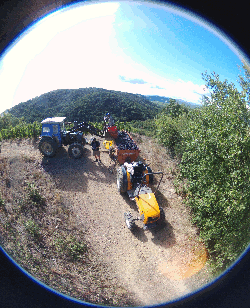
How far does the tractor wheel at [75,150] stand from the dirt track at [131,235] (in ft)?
1.32

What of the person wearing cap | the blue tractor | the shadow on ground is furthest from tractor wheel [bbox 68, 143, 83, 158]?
the shadow on ground

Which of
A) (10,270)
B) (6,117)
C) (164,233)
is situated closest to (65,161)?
(164,233)

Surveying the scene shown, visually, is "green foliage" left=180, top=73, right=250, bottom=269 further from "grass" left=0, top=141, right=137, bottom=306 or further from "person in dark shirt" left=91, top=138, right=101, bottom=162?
"person in dark shirt" left=91, top=138, right=101, bottom=162

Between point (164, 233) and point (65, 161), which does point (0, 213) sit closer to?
point (65, 161)

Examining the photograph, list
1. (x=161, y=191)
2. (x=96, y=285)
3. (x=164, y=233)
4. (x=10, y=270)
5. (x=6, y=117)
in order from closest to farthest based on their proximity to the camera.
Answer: (x=10, y=270) → (x=96, y=285) → (x=164, y=233) → (x=161, y=191) → (x=6, y=117)

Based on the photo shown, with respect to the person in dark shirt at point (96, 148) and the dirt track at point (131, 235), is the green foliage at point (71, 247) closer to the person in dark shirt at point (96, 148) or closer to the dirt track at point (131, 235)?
the dirt track at point (131, 235)

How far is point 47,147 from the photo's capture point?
10664 mm

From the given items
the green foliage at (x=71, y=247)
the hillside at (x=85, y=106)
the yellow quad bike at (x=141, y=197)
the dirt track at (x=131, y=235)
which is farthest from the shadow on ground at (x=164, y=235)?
the hillside at (x=85, y=106)

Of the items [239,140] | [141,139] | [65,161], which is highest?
[141,139]

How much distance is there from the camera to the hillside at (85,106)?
18.5 metres

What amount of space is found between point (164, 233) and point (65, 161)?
24.0 feet

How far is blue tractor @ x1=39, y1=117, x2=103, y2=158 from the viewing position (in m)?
10.5

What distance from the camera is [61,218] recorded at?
6.93 m

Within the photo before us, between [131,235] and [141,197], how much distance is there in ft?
5.07
